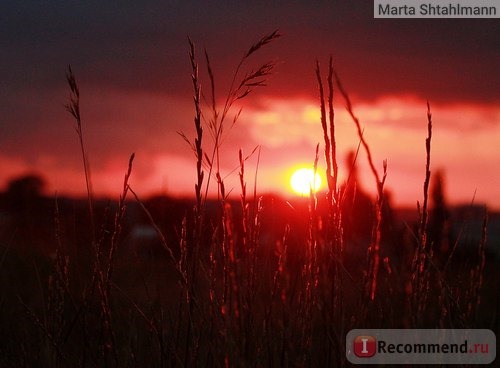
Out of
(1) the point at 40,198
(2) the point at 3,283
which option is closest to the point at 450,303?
(2) the point at 3,283

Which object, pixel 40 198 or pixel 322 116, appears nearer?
pixel 322 116

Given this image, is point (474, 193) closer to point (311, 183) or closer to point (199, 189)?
point (311, 183)

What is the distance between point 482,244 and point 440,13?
981 millimetres

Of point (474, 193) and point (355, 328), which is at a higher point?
point (474, 193)

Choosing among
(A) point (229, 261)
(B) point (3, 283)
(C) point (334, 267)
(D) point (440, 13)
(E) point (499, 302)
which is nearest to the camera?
(A) point (229, 261)

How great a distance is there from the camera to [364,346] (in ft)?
5.89

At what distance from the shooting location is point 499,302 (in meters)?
2.24

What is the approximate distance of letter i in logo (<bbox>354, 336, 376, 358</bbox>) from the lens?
5.79 ft

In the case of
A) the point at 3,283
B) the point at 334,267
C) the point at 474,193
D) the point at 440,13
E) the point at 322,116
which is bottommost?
the point at 3,283

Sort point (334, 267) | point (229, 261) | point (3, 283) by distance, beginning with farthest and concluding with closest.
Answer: point (3, 283), point (334, 267), point (229, 261)

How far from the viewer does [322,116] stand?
1.81 meters

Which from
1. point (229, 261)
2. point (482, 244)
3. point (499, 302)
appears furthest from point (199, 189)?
point (499, 302)

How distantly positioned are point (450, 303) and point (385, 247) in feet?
1.14

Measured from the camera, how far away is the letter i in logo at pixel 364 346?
69.4 inches
